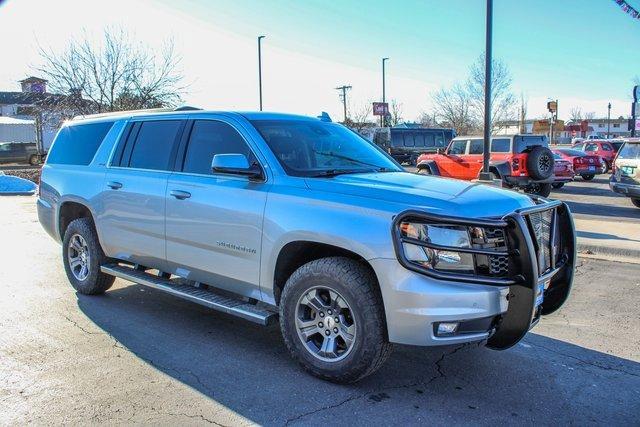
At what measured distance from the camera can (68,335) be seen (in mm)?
4785

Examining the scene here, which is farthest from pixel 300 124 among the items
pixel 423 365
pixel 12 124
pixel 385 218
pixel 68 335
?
pixel 12 124

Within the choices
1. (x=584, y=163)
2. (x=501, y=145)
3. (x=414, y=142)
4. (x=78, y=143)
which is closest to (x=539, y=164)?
(x=501, y=145)

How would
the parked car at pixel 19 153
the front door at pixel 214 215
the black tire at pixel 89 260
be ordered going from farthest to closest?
the parked car at pixel 19 153, the black tire at pixel 89 260, the front door at pixel 214 215

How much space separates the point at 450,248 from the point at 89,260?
4.11 m

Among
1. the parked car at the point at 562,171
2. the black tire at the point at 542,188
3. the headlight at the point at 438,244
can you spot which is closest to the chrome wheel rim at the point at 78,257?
the headlight at the point at 438,244

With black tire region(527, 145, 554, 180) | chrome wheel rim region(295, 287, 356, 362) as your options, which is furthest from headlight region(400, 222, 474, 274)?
black tire region(527, 145, 554, 180)

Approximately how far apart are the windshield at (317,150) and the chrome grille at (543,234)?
1.37 meters

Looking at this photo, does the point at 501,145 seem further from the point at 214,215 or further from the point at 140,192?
the point at 214,215

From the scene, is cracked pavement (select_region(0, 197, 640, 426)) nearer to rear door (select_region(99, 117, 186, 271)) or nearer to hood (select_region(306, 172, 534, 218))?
rear door (select_region(99, 117, 186, 271))

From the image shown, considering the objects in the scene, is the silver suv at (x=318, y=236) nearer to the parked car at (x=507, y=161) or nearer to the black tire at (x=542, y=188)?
the parked car at (x=507, y=161)

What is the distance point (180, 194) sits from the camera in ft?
15.5

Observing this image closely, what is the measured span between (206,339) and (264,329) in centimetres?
54

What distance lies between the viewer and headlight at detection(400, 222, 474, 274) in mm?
3375

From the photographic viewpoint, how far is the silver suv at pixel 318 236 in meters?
3.39
